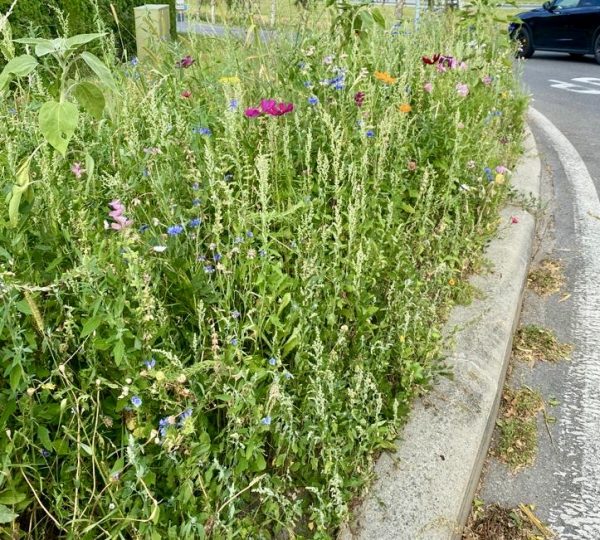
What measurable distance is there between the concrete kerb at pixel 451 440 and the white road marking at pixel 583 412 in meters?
0.29

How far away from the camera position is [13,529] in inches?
52.4

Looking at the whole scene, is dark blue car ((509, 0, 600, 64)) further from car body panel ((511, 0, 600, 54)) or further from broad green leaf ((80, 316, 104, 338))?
broad green leaf ((80, 316, 104, 338))

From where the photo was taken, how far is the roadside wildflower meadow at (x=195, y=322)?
1454 mm

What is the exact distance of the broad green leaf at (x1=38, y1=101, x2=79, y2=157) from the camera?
1.27 metres

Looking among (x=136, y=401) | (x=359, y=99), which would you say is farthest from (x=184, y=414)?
(x=359, y=99)

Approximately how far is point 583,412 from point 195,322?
169cm

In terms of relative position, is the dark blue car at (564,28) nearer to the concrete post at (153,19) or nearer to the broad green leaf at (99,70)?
the concrete post at (153,19)

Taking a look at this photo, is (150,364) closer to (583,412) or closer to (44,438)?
(44,438)

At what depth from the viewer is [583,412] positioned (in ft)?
8.17

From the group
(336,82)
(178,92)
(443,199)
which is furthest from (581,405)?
(178,92)

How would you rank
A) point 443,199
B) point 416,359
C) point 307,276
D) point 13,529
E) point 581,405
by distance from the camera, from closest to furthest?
point 13,529, point 307,276, point 416,359, point 581,405, point 443,199

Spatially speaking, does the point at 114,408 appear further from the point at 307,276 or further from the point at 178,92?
the point at 178,92

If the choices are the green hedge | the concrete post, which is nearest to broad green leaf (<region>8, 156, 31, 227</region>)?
the concrete post

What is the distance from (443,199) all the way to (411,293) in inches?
32.7
